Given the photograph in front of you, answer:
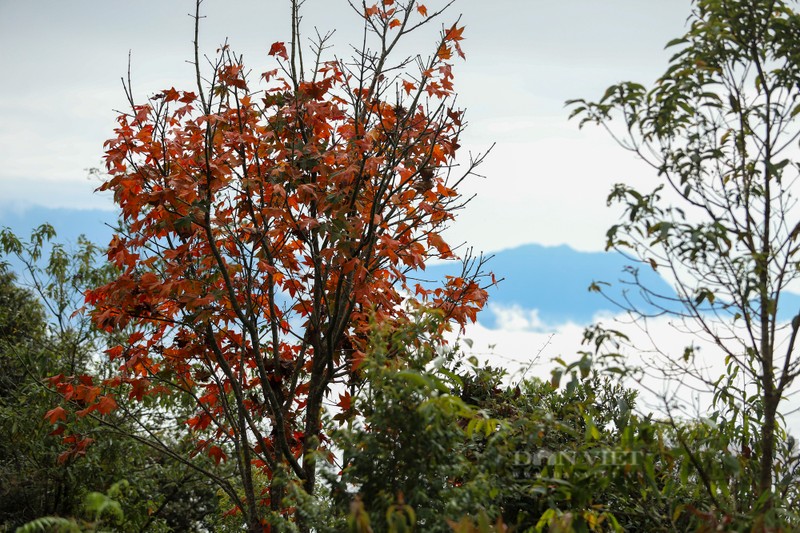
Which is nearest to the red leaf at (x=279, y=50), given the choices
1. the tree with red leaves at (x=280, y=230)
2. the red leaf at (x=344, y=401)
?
the tree with red leaves at (x=280, y=230)

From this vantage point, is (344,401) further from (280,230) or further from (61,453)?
(61,453)

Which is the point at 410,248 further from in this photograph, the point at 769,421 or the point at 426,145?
the point at 769,421

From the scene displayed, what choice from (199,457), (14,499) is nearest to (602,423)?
(199,457)

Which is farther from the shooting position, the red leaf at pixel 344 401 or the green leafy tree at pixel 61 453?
the green leafy tree at pixel 61 453

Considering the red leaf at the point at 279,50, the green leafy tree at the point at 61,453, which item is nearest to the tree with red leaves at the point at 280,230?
the red leaf at the point at 279,50

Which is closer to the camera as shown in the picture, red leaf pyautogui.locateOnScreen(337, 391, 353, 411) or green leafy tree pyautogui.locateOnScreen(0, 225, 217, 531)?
red leaf pyautogui.locateOnScreen(337, 391, 353, 411)

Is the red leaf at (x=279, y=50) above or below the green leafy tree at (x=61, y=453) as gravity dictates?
above

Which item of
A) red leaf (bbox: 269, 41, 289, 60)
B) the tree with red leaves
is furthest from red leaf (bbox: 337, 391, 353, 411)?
red leaf (bbox: 269, 41, 289, 60)

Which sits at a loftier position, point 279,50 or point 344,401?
point 279,50

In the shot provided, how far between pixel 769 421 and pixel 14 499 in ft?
24.6

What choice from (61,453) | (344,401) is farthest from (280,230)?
(61,453)

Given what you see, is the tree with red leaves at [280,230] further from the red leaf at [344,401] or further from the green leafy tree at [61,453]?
the green leafy tree at [61,453]

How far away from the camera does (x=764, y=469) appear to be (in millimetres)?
3793

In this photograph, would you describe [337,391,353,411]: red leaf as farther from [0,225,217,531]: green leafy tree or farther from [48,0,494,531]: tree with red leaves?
[0,225,217,531]: green leafy tree
